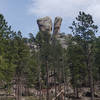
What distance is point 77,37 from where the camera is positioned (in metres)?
32.2

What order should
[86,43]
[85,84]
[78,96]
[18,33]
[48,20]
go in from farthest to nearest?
1. [48,20]
2. [85,84]
3. [78,96]
4. [18,33]
5. [86,43]

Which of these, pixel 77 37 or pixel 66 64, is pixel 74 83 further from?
pixel 77 37

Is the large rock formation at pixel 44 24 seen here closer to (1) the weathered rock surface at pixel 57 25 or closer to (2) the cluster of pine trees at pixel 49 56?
(1) the weathered rock surface at pixel 57 25

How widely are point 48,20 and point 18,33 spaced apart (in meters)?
53.9

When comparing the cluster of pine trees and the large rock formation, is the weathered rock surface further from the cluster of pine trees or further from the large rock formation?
the cluster of pine trees

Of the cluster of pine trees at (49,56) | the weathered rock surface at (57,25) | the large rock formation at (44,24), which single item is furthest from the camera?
the weathered rock surface at (57,25)

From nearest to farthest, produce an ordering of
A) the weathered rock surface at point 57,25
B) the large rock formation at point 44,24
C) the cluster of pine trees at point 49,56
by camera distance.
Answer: the cluster of pine trees at point 49,56 < the large rock formation at point 44,24 < the weathered rock surface at point 57,25

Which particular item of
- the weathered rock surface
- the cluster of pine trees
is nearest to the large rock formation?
the weathered rock surface

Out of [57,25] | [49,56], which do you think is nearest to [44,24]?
[57,25]

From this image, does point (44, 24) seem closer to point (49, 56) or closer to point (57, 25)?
point (57, 25)

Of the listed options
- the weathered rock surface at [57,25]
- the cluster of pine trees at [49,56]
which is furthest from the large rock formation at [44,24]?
the cluster of pine trees at [49,56]

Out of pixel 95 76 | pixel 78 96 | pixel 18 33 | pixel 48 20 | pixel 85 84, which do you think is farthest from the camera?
pixel 48 20

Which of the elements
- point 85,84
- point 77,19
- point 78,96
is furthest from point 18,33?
point 85,84

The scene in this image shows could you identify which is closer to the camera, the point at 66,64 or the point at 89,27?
the point at 89,27
